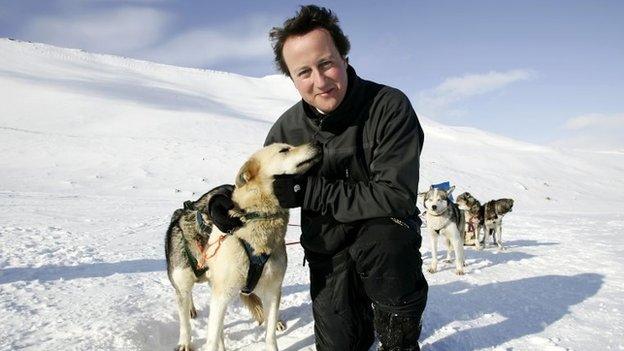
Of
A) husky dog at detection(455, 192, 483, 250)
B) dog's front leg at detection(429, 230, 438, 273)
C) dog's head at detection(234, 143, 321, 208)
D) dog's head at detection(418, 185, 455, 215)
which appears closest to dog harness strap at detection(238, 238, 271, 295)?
dog's head at detection(234, 143, 321, 208)

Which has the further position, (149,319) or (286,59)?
(149,319)

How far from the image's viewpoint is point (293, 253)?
699 centimetres

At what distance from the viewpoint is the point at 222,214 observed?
123 inches

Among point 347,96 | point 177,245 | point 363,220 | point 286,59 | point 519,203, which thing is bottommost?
point 519,203

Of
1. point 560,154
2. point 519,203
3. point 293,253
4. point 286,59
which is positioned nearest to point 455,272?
point 293,253

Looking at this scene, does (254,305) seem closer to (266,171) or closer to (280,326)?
(280,326)

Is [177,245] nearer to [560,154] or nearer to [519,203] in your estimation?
[519,203]

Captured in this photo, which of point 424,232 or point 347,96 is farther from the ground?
point 347,96

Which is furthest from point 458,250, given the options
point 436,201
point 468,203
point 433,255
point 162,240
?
point 162,240

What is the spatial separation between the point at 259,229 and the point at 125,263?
3312mm

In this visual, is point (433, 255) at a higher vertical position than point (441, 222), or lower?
lower

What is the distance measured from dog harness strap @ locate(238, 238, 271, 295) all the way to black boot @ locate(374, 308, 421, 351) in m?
0.92

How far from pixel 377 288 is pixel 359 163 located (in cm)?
88

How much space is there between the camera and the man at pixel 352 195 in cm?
279
